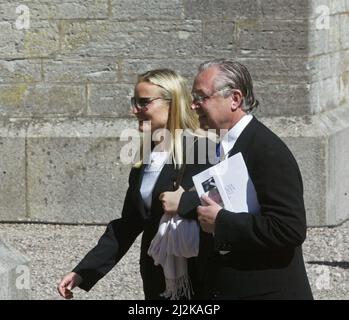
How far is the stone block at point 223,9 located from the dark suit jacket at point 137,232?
429 cm

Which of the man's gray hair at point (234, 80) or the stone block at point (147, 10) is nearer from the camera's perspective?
the man's gray hair at point (234, 80)

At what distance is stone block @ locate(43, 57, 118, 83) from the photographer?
8.63 meters

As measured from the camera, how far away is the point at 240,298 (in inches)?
145

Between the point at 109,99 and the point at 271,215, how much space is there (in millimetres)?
5168

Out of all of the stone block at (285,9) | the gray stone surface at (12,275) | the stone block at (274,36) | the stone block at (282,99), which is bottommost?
the gray stone surface at (12,275)

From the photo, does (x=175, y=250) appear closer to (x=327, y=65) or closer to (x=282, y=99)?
(x=282, y=99)

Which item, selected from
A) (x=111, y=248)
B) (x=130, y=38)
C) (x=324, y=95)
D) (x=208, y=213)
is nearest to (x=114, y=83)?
(x=130, y=38)

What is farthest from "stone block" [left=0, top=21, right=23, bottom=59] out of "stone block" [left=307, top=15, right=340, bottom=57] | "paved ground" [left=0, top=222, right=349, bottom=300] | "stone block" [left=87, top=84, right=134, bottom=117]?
"stone block" [left=307, top=15, right=340, bottom=57]

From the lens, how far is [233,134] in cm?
376

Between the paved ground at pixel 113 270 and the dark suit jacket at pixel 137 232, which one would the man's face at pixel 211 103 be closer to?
the dark suit jacket at pixel 137 232

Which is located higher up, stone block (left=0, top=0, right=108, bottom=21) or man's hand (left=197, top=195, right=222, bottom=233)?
stone block (left=0, top=0, right=108, bottom=21)

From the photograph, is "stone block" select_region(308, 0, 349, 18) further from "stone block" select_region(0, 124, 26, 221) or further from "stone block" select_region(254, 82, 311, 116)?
"stone block" select_region(0, 124, 26, 221)

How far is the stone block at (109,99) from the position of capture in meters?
8.65

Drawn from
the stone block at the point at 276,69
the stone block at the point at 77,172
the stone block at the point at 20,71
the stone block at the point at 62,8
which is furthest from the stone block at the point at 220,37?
the stone block at the point at 20,71
